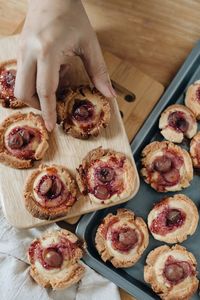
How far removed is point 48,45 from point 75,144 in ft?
1.86

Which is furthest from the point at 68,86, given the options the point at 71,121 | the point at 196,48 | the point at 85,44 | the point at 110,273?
the point at 110,273

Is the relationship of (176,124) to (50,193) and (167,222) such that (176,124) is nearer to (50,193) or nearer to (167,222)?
(167,222)

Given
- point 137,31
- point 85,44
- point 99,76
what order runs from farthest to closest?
point 137,31, point 99,76, point 85,44

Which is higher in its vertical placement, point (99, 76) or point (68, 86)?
point (99, 76)

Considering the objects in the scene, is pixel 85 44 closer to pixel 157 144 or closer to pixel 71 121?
pixel 71 121

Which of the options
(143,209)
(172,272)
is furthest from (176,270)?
(143,209)

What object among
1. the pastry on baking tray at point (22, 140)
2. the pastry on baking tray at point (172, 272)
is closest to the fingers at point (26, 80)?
the pastry on baking tray at point (22, 140)

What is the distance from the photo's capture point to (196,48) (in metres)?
2.55

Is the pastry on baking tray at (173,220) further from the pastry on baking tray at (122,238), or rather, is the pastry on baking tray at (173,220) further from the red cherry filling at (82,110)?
the red cherry filling at (82,110)

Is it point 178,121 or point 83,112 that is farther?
point 178,121

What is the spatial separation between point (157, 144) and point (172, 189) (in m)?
0.22

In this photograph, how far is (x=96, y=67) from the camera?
2.23 meters

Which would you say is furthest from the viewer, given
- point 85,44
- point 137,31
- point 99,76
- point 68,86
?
point 137,31

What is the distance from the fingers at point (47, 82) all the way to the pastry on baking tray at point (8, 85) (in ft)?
0.90
